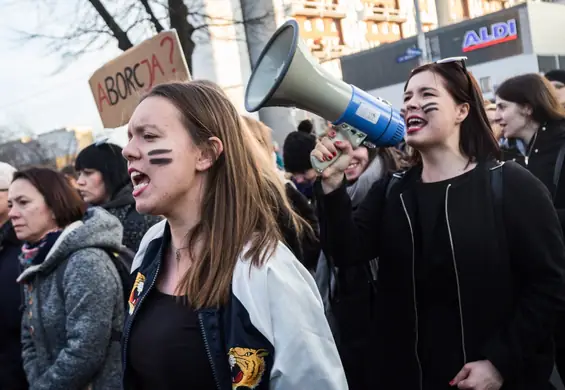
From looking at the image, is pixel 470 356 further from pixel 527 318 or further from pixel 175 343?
pixel 175 343

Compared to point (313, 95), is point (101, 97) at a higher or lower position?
higher

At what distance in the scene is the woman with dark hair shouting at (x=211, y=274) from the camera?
1408mm

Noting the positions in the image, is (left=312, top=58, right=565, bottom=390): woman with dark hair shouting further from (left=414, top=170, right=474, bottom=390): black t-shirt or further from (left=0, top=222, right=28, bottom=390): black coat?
(left=0, top=222, right=28, bottom=390): black coat

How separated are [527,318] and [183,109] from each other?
1393 mm

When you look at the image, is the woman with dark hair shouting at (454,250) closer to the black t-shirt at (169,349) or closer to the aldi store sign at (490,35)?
the black t-shirt at (169,349)

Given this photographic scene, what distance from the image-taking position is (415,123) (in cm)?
224

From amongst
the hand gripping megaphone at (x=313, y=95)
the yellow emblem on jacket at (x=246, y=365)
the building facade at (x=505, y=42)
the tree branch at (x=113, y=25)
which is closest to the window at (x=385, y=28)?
the building facade at (x=505, y=42)

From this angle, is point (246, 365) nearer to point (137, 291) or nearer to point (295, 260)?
point (295, 260)

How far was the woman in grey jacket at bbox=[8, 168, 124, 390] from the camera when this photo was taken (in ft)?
7.80

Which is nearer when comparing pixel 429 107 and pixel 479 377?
pixel 479 377

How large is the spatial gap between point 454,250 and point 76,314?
1.52 m

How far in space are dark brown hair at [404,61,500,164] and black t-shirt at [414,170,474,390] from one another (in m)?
0.13

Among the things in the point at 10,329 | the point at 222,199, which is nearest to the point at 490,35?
the point at 10,329

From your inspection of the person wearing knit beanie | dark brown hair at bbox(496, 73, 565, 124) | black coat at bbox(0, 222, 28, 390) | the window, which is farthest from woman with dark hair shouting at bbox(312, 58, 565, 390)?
the window
